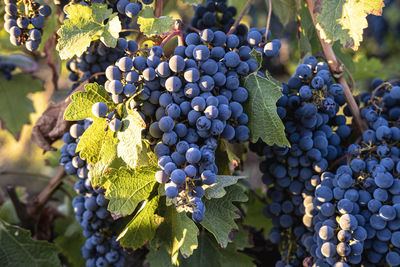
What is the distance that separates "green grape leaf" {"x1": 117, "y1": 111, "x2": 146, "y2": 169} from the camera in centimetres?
76

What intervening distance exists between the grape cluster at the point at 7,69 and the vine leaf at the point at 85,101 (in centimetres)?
75

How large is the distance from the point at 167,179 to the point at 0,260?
69 centimetres

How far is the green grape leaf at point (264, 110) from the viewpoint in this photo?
34.5 inches

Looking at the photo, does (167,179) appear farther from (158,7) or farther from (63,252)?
(63,252)

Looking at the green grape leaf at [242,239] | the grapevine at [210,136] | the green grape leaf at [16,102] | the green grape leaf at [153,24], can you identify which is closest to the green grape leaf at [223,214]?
the grapevine at [210,136]

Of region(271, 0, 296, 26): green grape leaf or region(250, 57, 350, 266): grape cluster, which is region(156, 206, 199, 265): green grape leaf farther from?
region(271, 0, 296, 26): green grape leaf

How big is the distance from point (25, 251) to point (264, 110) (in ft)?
2.60

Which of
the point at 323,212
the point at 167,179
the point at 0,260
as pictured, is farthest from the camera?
the point at 0,260

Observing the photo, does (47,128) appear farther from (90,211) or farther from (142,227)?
(142,227)

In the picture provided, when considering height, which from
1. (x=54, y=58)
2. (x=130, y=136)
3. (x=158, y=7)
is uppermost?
(x=158, y=7)

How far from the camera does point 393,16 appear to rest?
152 inches

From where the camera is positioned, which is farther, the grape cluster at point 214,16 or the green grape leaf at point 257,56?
the grape cluster at point 214,16

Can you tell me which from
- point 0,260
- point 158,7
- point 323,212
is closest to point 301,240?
point 323,212

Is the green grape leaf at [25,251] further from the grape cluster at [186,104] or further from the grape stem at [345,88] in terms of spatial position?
the grape stem at [345,88]
